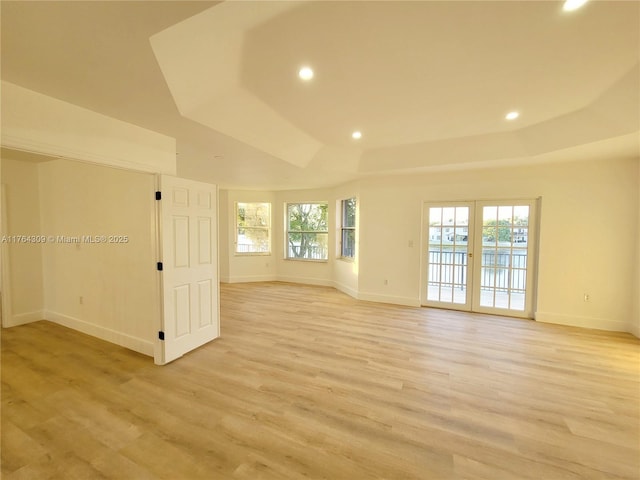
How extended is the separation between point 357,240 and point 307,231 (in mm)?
1911

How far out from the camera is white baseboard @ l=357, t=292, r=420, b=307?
5020 mm

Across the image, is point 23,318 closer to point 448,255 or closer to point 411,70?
point 411,70

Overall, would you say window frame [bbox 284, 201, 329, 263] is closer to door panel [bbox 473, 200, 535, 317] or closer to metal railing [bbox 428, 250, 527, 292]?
metal railing [bbox 428, 250, 527, 292]

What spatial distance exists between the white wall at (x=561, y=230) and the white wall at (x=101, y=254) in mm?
3868

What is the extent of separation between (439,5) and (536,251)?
426cm

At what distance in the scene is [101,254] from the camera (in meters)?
3.41

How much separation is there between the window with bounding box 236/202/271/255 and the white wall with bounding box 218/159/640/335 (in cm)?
328

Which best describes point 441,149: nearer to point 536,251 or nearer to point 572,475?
point 536,251

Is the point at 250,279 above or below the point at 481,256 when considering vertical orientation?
below

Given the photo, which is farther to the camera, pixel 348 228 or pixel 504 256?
pixel 348 228

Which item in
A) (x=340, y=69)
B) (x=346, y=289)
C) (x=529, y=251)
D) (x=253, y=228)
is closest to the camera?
(x=340, y=69)

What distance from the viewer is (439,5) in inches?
59.7

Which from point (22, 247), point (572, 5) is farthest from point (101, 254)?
point (572, 5)

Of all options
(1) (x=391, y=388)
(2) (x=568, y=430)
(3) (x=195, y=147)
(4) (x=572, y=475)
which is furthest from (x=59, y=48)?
(2) (x=568, y=430)
